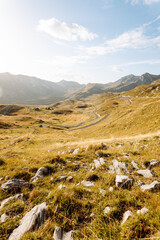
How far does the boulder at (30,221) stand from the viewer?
3.06 metres

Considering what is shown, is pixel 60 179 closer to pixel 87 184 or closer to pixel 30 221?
pixel 87 184

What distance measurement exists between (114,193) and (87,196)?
1081mm

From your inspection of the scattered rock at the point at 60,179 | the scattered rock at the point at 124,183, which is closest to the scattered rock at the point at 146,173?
the scattered rock at the point at 124,183

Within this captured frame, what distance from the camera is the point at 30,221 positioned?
132 inches

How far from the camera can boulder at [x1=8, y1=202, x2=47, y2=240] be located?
3064 mm

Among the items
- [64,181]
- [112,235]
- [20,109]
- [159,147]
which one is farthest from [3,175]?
[20,109]

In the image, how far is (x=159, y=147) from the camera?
8.98 metres

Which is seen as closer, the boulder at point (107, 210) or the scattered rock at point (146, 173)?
the boulder at point (107, 210)

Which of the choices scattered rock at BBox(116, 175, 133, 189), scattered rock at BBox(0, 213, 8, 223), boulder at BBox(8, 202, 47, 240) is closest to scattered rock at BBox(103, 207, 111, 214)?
scattered rock at BBox(116, 175, 133, 189)

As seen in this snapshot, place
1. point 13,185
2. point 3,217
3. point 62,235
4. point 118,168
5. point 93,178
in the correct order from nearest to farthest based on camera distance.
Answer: point 62,235 → point 3,217 → point 13,185 → point 93,178 → point 118,168

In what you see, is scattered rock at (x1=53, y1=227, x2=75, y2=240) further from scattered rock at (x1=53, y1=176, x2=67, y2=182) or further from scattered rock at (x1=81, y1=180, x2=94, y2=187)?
scattered rock at (x1=53, y1=176, x2=67, y2=182)

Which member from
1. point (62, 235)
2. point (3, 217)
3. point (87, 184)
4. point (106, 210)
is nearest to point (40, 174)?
point (3, 217)

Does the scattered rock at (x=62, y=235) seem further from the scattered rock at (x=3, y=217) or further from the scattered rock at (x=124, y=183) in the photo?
the scattered rock at (x=124, y=183)

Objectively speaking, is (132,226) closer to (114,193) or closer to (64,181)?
(114,193)
